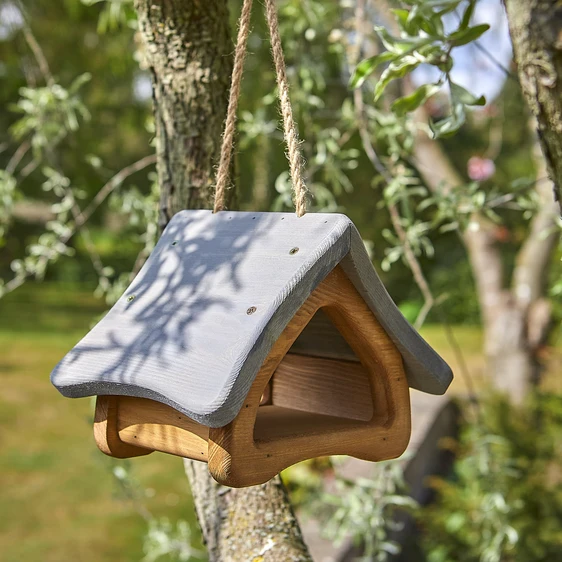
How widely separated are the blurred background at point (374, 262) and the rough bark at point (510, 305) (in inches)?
0.6

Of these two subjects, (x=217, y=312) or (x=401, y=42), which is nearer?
(x=217, y=312)

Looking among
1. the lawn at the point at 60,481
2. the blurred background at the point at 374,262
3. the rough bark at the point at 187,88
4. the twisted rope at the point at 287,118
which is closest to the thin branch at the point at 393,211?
the blurred background at the point at 374,262

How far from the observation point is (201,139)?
1.65 m

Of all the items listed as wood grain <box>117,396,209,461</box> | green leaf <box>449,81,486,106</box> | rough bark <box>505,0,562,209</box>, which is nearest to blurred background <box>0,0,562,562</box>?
green leaf <box>449,81,486,106</box>

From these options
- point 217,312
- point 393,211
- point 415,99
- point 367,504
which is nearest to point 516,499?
point 367,504

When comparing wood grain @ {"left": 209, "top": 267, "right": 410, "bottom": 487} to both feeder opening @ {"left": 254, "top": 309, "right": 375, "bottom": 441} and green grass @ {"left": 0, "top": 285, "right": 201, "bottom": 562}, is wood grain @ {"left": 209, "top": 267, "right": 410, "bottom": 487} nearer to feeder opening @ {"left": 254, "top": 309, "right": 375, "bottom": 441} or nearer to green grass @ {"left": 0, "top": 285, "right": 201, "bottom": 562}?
feeder opening @ {"left": 254, "top": 309, "right": 375, "bottom": 441}

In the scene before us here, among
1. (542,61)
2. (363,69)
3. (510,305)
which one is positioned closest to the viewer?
(542,61)

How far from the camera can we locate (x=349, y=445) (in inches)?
52.9

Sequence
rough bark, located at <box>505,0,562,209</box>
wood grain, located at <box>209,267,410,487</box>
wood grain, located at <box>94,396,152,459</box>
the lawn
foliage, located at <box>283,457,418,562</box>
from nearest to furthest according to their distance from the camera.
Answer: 1. rough bark, located at <box>505,0,562,209</box>
2. wood grain, located at <box>209,267,410,487</box>
3. wood grain, located at <box>94,396,152,459</box>
4. foliage, located at <box>283,457,418,562</box>
5. the lawn

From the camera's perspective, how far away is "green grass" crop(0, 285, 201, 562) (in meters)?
4.60

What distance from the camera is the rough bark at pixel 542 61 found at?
100 centimetres

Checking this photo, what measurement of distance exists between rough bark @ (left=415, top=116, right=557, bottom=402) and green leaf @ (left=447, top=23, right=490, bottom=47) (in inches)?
151

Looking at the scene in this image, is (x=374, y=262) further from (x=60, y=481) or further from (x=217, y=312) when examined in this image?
(x=217, y=312)

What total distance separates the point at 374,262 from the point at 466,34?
5775mm
